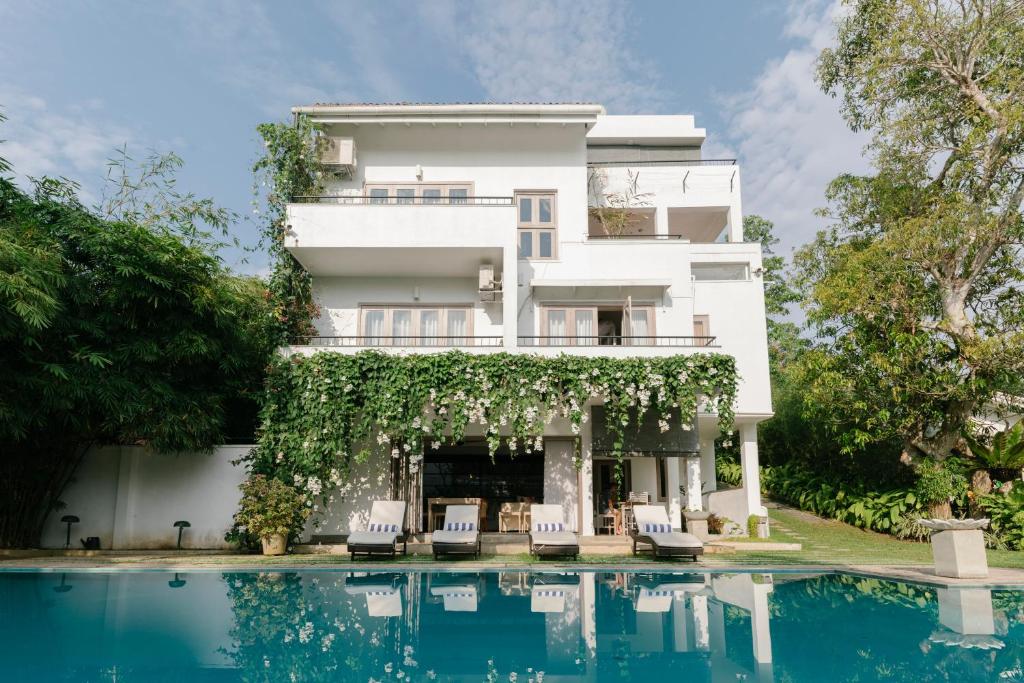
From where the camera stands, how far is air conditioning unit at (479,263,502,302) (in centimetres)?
1498

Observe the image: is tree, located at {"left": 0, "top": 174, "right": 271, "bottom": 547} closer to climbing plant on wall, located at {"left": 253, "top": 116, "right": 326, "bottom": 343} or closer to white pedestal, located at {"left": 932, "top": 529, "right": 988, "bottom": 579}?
climbing plant on wall, located at {"left": 253, "top": 116, "right": 326, "bottom": 343}

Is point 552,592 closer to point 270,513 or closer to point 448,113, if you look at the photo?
point 270,513

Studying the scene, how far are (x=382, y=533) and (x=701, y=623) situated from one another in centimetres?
661

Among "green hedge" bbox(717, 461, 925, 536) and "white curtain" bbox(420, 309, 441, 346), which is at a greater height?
→ "white curtain" bbox(420, 309, 441, 346)

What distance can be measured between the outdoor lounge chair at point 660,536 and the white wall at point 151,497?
8.04 meters

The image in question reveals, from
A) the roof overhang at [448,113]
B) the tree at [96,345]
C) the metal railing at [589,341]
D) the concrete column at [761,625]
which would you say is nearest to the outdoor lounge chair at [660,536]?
the concrete column at [761,625]

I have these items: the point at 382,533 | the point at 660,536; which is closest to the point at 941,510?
the point at 660,536

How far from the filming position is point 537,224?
53.8ft

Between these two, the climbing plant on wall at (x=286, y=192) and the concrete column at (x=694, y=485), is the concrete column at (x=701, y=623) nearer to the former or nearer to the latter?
the concrete column at (x=694, y=485)

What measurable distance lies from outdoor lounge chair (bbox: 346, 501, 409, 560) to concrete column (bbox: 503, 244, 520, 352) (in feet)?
13.3

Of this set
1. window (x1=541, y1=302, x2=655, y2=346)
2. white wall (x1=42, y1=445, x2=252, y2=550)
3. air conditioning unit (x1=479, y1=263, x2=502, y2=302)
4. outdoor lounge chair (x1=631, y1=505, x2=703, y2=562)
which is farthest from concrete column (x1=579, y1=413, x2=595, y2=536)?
white wall (x1=42, y1=445, x2=252, y2=550)

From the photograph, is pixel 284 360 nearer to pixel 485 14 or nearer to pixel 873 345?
pixel 485 14

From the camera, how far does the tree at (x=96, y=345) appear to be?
1103 cm

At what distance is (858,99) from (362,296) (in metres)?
13.6
